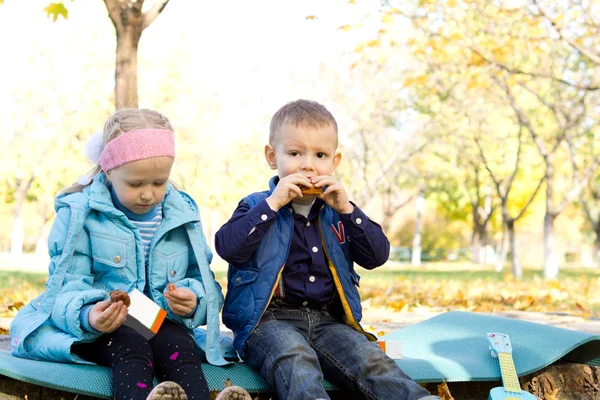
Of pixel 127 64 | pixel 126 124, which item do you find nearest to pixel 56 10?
pixel 127 64

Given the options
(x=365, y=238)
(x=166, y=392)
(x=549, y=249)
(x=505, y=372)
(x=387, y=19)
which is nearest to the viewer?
(x=166, y=392)

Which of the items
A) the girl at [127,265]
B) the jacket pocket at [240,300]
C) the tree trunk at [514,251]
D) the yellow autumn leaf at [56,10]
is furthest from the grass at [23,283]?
the tree trunk at [514,251]

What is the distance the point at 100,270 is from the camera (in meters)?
2.99

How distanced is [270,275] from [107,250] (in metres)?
0.67

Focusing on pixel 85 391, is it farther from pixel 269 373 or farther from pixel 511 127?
pixel 511 127

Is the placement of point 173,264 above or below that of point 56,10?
below

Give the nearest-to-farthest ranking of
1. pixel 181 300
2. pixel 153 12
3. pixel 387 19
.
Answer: pixel 181 300 → pixel 153 12 → pixel 387 19

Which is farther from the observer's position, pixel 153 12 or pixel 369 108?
pixel 369 108

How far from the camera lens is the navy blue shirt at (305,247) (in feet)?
9.70

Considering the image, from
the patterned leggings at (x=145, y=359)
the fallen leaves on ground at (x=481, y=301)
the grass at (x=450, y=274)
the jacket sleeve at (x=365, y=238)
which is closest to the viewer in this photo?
the patterned leggings at (x=145, y=359)

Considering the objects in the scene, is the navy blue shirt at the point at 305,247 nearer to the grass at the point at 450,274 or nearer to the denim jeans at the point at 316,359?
the denim jeans at the point at 316,359

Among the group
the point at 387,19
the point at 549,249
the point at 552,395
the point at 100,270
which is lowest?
the point at 549,249

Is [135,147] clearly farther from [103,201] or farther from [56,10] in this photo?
[56,10]

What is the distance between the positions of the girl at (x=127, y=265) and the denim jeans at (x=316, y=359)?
25 centimetres
